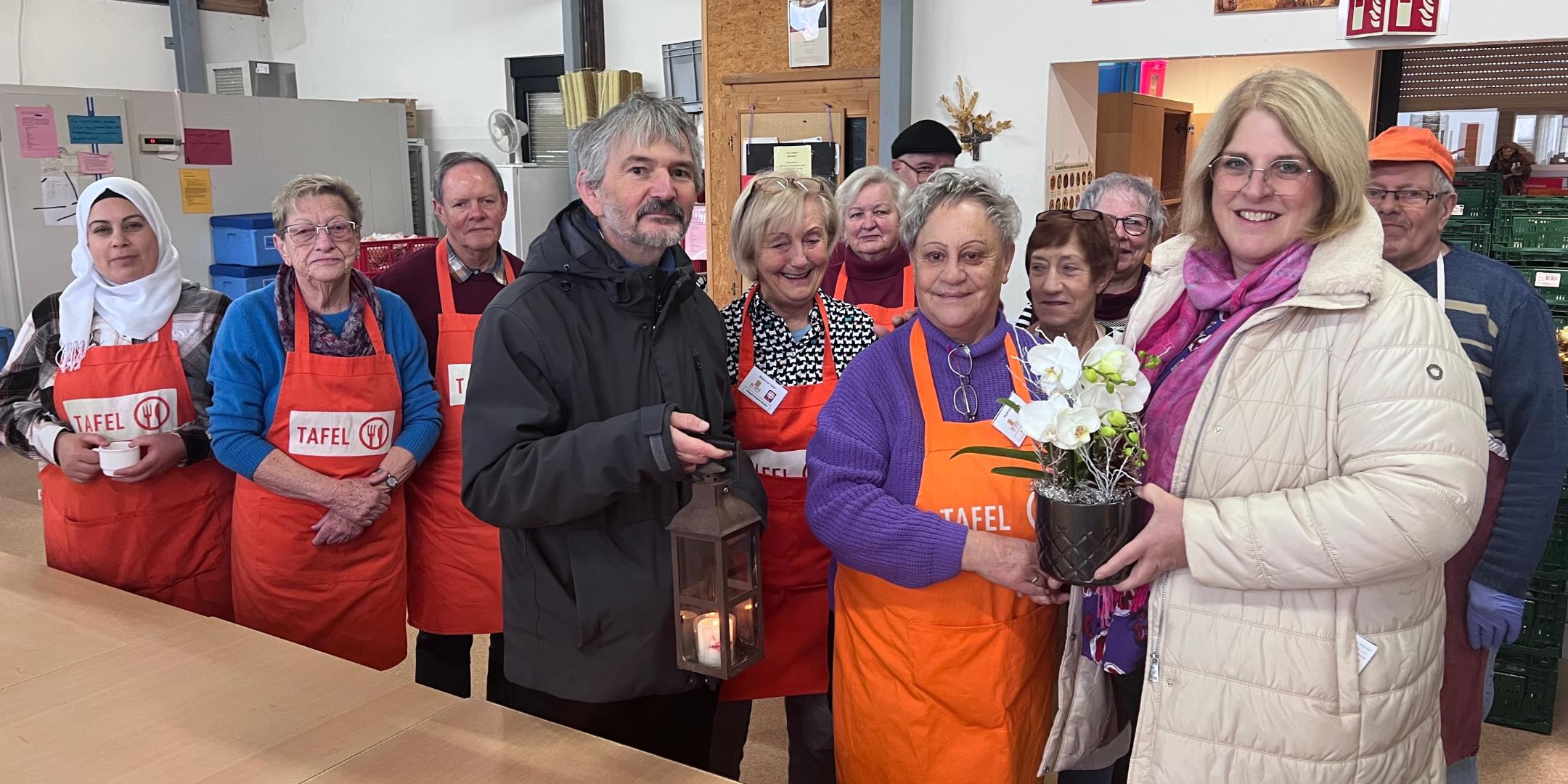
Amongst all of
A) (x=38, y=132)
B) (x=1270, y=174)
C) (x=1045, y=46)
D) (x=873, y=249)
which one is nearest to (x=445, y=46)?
(x=38, y=132)

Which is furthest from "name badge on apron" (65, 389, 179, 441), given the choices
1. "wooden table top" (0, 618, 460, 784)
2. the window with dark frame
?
the window with dark frame

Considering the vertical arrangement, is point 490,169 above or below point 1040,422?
above

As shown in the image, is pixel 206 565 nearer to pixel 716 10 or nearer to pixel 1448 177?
pixel 1448 177

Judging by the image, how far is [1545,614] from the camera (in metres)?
3.13

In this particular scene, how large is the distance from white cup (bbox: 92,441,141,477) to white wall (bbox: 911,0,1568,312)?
3.62 meters

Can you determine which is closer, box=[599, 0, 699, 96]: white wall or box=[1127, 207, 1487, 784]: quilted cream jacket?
box=[1127, 207, 1487, 784]: quilted cream jacket

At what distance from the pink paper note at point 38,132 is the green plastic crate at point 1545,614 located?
23.7ft

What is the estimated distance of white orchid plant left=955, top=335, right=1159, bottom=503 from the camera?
144 cm

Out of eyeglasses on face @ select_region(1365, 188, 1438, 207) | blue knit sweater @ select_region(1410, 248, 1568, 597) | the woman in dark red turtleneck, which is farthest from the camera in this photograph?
the woman in dark red turtleneck

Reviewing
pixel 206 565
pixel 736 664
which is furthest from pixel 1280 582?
pixel 206 565

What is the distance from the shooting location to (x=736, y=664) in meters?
1.66

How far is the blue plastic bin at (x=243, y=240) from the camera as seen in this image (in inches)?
250

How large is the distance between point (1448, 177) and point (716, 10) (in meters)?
4.08

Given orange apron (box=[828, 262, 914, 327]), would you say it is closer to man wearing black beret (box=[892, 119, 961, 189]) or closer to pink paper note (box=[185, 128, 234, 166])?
man wearing black beret (box=[892, 119, 961, 189])
